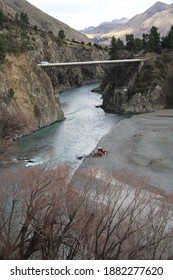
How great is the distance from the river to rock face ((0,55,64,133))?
229cm

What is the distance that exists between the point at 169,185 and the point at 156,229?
19740 millimetres

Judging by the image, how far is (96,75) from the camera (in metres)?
190

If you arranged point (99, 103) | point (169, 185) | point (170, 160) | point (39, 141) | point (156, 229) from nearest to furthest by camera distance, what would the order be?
1. point (156, 229)
2. point (169, 185)
3. point (170, 160)
4. point (39, 141)
5. point (99, 103)

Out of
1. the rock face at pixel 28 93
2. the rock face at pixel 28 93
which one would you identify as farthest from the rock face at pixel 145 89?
the rock face at pixel 28 93

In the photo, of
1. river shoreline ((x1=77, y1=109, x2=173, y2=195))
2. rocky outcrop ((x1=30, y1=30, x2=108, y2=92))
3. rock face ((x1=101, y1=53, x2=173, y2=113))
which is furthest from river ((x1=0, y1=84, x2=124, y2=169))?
rocky outcrop ((x1=30, y1=30, x2=108, y2=92))

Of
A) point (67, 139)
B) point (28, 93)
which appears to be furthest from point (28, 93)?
point (67, 139)

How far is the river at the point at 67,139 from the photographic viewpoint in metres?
52.8

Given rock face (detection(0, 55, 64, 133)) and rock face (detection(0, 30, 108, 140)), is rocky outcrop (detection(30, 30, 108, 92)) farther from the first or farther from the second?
rock face (detection(0, 55, 64, 133))

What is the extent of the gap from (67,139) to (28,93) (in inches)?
586

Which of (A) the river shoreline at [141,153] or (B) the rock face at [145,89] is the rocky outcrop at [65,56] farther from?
(A) the river shoreline at [141,153]

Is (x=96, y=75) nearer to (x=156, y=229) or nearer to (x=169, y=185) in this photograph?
(x=169, y=185)
